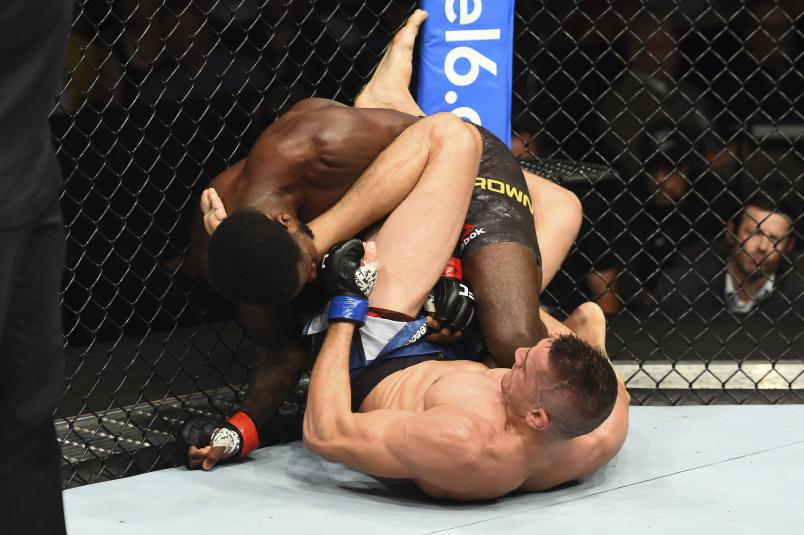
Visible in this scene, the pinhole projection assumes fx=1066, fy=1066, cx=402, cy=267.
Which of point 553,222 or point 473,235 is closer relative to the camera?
point 473,235

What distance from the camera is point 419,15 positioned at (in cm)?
297

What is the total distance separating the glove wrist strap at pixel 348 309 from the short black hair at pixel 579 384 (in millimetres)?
487

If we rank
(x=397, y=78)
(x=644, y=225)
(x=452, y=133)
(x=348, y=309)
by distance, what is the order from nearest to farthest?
(x=348, y=309) → (x=452, y=133) → (x=397, y=78) → (x=644, y=225)

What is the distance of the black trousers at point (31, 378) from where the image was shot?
44.4 inches

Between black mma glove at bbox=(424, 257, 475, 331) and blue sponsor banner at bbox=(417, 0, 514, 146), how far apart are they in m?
0.71

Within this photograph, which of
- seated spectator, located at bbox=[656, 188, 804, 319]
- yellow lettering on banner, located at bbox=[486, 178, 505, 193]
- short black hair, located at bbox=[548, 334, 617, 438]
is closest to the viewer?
short black hair, located at bbox=[548, 334, 617, 438]

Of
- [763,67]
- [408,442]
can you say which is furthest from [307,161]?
[763,67]

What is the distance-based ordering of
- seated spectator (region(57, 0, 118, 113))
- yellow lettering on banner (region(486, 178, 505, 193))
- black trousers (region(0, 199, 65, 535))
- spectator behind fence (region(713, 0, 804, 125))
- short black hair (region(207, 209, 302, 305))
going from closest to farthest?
1. black trousers (region(0, 199, 65, 535))
2. short black hair (region(207, 209, 302, 305))
3. yellow lettering on banner (region(486, 178, 505, 193))
4. seated spectator (region(57, 0, 118, 113))
5. spectator behind fence (region(713, 0, 804, 125))

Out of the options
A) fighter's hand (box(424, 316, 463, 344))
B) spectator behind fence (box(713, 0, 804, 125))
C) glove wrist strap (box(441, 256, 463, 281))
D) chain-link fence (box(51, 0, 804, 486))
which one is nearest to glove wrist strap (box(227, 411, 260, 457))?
chain-link fence (box(51, 0, 804, 486))

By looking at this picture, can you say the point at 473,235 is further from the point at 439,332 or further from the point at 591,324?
the point at 591,324

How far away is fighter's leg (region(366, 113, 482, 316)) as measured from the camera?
7.76 ft

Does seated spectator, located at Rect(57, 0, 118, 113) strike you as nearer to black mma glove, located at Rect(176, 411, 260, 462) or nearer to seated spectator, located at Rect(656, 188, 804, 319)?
black mma glove, located at Rect(176, 411, 260, 462)

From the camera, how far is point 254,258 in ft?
7.05

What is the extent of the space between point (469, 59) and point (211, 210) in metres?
0.96
